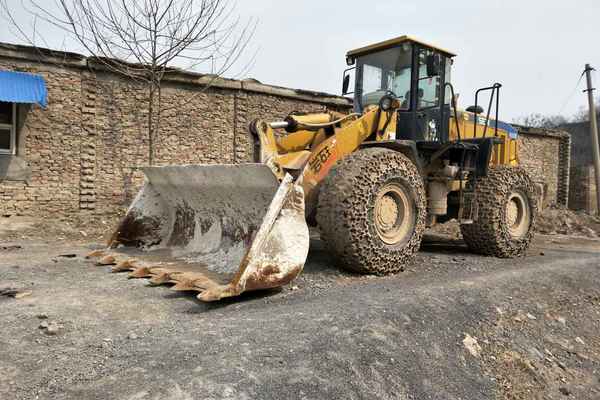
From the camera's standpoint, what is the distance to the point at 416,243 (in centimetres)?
538

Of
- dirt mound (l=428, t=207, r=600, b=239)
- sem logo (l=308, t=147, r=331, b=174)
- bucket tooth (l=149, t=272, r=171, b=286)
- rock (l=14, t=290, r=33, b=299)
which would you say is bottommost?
rock (l=14, t=290, r=33, b=299)

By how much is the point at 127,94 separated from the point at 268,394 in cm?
898

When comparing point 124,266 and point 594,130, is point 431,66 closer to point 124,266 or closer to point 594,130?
point 124,266

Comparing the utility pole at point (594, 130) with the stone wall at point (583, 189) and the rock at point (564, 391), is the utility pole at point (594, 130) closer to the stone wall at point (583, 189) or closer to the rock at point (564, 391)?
the stone wall at point (583, 189)

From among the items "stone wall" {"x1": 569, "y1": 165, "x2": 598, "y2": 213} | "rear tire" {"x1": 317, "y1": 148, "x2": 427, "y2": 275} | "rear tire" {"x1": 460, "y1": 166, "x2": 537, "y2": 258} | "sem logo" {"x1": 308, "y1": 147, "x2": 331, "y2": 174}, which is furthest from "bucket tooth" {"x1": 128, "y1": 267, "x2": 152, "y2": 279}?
"stone wall" {"x1": 569, "y1": 165, "x2": 598, "y2": 213}

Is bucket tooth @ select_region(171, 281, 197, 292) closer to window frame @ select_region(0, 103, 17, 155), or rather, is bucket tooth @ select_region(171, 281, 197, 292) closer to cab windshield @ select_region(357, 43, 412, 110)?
cab windshield @ select_region(357, 43, 412, 110)

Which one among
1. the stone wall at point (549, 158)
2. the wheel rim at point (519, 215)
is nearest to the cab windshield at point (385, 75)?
the wheel rim at point (519, 215)

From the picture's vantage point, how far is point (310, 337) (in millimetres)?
3039

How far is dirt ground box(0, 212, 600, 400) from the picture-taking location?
98.9 inches

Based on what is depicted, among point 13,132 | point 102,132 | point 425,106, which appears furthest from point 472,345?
point 13,132

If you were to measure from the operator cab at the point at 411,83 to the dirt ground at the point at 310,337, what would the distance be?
6.63 feet

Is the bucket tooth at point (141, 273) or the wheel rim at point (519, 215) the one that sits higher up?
the wheel rim at point (519, 215)

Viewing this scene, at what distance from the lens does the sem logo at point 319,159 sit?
5.06 meters

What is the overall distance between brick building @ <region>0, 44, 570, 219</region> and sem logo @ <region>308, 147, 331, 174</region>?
6227mm
